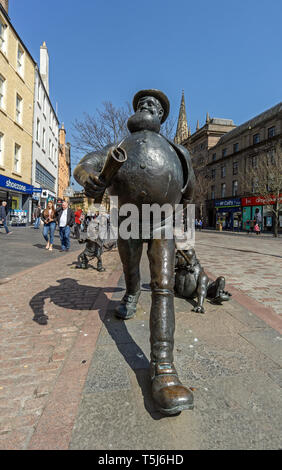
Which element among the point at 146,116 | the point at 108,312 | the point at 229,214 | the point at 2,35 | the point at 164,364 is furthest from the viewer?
the point at 229,214

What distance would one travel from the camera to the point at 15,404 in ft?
5.00

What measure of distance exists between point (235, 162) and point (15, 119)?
3189 centimetres

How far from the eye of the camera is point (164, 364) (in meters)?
1.57

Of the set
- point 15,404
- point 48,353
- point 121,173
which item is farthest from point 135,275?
point 15,404

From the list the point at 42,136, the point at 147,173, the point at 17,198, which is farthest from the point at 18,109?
the point at 147,173

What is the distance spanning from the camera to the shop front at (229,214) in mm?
38125

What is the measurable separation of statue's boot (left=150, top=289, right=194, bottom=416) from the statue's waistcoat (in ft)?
2.19

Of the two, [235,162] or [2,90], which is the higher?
[235,162]

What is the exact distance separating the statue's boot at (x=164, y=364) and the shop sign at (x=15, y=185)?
18031 mm

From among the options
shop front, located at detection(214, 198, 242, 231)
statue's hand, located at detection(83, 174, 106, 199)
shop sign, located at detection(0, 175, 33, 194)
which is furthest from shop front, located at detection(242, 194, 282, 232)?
statue's hand, located at detection(83, 174, 106, 199)

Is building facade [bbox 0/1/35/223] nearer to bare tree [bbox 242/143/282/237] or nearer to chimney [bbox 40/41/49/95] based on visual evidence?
chimney [bbox 40/41/49/95]

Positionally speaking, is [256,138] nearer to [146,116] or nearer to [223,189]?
[223,189]

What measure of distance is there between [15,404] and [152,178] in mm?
1620

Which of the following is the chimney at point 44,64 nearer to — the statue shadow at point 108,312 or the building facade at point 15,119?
the building facade at point 15,119
